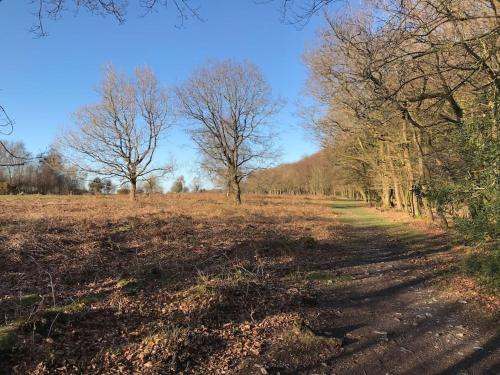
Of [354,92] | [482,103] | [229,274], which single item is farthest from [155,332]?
[354,92]

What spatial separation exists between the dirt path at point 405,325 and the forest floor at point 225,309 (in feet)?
0.08

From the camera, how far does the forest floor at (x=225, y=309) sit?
4844 millimetres

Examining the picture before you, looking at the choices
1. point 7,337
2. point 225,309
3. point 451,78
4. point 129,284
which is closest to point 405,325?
point 225,309

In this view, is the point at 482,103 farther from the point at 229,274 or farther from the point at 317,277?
the point at 229,274

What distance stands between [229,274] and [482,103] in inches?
254

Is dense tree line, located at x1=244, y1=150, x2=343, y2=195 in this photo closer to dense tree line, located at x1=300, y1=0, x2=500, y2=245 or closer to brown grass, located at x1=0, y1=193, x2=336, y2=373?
dense tree line, located at x1=300, y1=0, x2=500, y2=245

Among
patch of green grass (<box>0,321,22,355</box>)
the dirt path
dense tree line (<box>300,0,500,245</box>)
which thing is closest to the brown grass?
patch of green grass (<box>0,321,22,355</box>)

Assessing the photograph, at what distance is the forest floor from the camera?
4.84 m

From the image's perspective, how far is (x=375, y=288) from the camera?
8.52 m

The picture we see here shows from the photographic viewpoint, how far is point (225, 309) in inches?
255

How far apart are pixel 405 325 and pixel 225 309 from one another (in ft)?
9.22

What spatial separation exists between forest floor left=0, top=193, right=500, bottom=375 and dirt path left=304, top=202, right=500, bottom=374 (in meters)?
0.03

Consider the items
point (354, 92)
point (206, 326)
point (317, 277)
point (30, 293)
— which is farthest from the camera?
point (354, 92)

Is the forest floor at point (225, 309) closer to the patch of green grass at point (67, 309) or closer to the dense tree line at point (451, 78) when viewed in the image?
the patch of green grass at point (67, 309)
